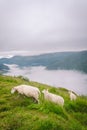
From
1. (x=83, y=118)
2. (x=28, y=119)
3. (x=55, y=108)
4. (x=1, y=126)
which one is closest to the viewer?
(x=1, y=126)

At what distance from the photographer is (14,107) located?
14.4 meters

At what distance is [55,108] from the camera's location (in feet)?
45.0

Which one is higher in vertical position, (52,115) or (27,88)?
(27,88)

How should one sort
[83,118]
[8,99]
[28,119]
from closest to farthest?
1. [28,119]
2. [83,118]
3. [8,99]

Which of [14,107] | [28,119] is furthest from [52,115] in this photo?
[14,107]

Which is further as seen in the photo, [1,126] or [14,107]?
[14,107]

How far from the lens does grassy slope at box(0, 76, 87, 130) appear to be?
1144 cm

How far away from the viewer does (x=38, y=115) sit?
12.8 metres

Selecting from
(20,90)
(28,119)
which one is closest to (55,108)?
(28,119)

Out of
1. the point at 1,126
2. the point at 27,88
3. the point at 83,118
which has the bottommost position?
the point at 83,118

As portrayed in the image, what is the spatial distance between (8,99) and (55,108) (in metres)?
3.73

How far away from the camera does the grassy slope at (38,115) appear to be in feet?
37.5

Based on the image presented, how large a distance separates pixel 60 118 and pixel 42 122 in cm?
166

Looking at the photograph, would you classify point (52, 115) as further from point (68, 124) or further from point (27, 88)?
point (27, 88)
